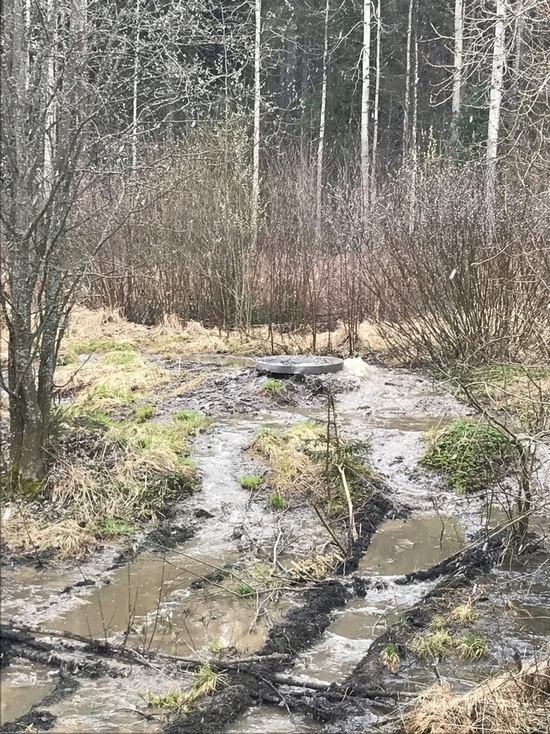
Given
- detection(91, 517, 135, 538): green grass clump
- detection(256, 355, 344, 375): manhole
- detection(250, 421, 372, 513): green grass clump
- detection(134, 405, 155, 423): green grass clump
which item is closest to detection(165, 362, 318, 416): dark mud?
detection(256, 355, 344, 375): manhole

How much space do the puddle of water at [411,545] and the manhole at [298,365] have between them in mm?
3631

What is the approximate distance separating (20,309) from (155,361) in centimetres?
614

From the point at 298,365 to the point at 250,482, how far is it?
328 centimetres

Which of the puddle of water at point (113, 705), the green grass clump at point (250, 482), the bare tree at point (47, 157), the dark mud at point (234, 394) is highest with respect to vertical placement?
the bare tree at point (47, 157)

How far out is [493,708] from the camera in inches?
121

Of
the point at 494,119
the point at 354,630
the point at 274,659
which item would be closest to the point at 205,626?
the point at 274,659

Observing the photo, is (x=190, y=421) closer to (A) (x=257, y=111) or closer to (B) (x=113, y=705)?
(B) (x=113, y=705)

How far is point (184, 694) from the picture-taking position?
3422mm

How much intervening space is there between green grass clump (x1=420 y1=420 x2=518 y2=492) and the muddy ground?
0.18 meters

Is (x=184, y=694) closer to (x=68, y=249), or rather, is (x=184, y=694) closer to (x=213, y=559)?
(x=213, y=559)

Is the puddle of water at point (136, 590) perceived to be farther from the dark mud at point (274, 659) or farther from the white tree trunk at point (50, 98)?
the white tree trunk at point (50, 98)

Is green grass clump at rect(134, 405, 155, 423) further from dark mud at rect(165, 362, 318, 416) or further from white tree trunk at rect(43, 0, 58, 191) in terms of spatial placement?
white tree trunk at rect(43, 0, 58, 191)

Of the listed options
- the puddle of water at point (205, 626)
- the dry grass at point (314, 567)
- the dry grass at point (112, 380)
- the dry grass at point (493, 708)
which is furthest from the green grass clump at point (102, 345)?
the dry grass at point (493, 708)

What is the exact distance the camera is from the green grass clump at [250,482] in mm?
6277
